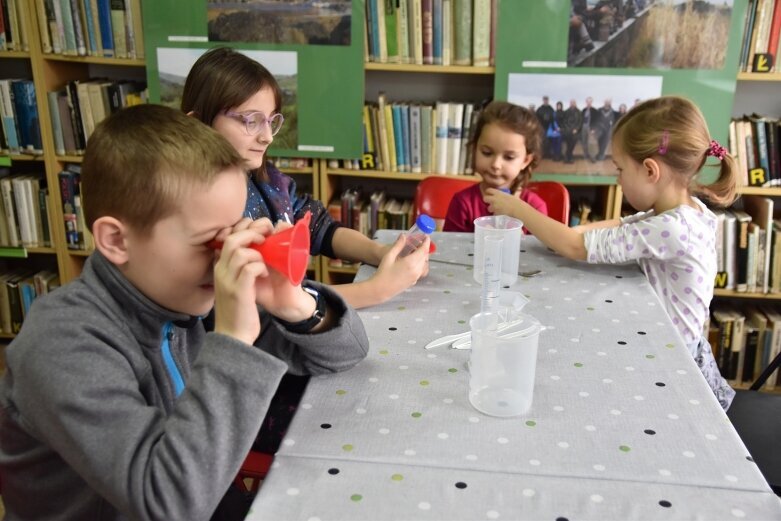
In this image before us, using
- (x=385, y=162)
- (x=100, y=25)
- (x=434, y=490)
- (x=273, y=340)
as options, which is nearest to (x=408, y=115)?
(x=385, y=162)

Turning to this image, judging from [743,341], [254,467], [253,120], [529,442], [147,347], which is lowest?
[743,341]

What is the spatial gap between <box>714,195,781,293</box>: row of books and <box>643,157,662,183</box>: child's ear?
117 centimetres

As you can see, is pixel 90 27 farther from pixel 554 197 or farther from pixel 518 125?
pixel 554 197

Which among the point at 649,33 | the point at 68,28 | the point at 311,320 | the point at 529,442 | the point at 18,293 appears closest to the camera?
the point at 529,442

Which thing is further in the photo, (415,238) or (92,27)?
(92,27)

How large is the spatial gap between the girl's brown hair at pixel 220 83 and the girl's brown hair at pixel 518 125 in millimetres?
859

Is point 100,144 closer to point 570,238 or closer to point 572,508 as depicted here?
point 572,508

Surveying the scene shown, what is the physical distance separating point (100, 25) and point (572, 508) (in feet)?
8.44

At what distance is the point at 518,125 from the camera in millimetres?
2113

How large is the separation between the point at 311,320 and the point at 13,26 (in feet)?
7.55

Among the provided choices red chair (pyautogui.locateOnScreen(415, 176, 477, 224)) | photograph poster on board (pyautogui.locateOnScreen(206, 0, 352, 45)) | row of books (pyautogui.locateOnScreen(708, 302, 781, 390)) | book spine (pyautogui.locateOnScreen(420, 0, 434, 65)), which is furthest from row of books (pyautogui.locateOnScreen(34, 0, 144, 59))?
row of books (pyautogui.locateOnScreen(708, 302, 781, 390))

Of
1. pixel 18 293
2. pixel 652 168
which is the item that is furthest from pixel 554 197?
pixel 18 293

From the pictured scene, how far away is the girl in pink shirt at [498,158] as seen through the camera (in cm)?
210

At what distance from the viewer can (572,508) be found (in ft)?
2.49
